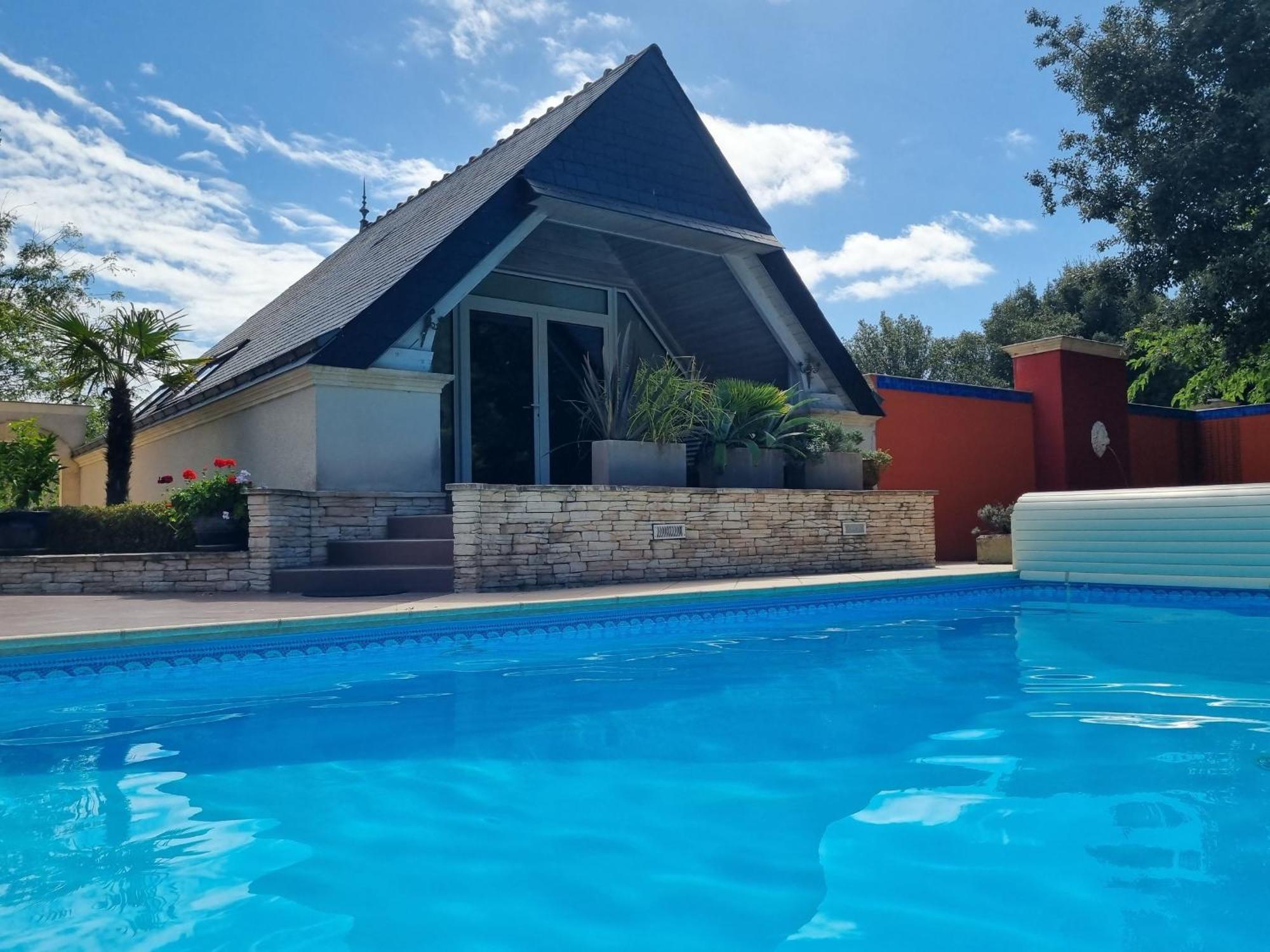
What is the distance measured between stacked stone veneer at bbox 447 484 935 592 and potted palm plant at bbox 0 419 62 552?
4.72 meters

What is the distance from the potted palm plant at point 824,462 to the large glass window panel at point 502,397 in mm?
3699

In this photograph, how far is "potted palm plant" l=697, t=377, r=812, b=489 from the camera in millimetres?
10938

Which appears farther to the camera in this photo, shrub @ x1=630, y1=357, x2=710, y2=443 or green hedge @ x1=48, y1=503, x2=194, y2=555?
shrub @ x1=630, y1=357, x2=710, y2=443

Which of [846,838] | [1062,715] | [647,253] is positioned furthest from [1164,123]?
[846,838]

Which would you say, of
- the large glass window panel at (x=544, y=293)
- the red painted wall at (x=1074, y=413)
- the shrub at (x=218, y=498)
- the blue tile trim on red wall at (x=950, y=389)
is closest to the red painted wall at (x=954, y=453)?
the blue tile trim on red wall at (x=950, y=389)

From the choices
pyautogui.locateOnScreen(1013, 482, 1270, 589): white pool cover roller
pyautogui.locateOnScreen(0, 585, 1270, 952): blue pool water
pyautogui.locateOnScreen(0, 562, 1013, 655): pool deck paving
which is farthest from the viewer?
pyautogui.locateOnScreen(1013, 482, 1270, 589): white pool cover roller

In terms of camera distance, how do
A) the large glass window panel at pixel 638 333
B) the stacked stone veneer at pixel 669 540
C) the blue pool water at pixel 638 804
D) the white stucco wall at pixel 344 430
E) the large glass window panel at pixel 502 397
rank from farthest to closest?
the large glass window panel at pixel 638 333 < the large glass window panel at pixel 502 397 < the white stucco wall at pixel 344 430 < the stacked stone veneer at pixel 669 540 < the blue pool water at pixel 638 804

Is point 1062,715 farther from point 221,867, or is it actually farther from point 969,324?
point 969,324

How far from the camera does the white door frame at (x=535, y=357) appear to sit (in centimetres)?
1240

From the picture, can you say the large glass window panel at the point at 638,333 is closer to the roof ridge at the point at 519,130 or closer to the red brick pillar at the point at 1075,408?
the roof ridge at the point at 519,130

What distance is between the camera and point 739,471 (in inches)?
431

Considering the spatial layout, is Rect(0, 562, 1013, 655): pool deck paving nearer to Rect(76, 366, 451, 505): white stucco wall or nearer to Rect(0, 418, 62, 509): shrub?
Rect(76, 366, 451, 505): white stucco wall

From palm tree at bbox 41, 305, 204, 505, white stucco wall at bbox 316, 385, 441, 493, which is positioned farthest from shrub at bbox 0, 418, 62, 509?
white stucco wall at bbox 316, 385, 441, 493

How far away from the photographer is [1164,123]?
588 inches
